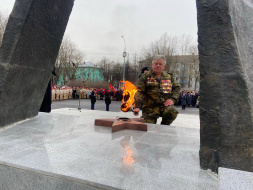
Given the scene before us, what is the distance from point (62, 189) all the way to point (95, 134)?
54.0 inches

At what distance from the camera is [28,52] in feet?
11.5

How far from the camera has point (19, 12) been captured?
3.24 metres

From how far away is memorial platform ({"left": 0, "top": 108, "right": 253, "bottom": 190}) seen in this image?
1568 millimetres

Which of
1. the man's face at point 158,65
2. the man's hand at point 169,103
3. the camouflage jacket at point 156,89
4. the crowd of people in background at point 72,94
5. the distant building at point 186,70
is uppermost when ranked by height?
the distant building at point 186,70

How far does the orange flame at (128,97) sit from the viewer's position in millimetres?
3652

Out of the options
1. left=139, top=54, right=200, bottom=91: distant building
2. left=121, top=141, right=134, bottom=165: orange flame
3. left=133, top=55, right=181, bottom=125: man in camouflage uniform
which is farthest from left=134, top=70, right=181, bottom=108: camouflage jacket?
left=139, top=54, right=200, bottom=91: distant building

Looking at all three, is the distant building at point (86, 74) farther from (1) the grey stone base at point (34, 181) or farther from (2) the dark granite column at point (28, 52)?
(1) the grey stone base at point (34, 181)

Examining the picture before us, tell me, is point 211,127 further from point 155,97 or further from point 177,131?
point 155,97

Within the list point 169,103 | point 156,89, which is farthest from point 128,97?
point 169,103

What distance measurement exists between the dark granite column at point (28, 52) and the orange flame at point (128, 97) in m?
1.83

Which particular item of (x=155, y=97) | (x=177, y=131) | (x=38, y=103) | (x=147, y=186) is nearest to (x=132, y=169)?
(x=147, y=186)

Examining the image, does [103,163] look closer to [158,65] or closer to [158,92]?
[158,92]

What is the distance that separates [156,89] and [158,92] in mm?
76

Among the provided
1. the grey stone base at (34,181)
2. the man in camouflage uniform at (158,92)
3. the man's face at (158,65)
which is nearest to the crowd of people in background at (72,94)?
the man in camouflage uniform at (158,92)
